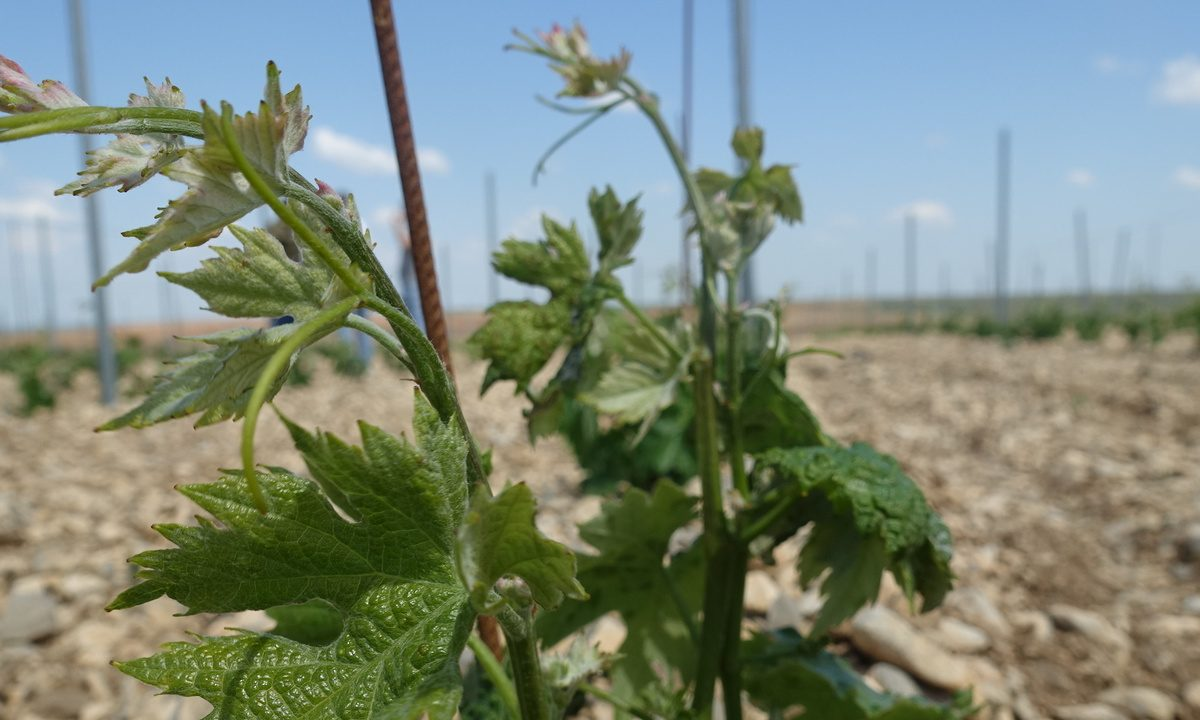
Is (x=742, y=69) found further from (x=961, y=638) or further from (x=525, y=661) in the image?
(x=525, y=661)

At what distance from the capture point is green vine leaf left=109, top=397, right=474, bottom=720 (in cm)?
62

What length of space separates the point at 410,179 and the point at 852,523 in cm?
77

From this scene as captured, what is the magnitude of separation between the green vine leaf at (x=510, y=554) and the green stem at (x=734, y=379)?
0.69 metres

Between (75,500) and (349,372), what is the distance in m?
7.38

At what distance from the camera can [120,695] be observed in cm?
208

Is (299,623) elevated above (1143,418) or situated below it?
above

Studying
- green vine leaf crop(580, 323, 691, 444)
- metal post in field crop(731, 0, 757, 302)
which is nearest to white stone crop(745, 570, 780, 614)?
green vine leaf crop(580, 323, 691, 444)

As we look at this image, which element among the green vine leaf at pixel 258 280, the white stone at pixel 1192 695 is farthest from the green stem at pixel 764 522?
the white stone at pixel 1192 695

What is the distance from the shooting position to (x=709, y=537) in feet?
4.14

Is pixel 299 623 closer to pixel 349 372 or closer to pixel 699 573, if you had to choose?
pixel 699 573

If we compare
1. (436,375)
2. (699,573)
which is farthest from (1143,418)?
(436,375)

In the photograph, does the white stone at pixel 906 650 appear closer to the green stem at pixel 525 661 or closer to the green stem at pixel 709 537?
the green stem at pixel 709 537

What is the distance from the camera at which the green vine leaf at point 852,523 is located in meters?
1.09

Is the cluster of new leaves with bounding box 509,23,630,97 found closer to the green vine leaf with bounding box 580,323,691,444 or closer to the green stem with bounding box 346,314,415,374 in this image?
the green vine leaf with bounding box 580,323,691,444
